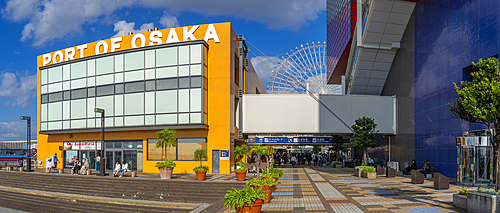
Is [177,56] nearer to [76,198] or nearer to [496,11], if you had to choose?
[76,198]

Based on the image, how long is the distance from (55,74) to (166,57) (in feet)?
46.3

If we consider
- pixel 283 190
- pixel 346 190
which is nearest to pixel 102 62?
pixel 283 190

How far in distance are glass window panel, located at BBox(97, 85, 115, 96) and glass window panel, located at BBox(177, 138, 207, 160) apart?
798cm

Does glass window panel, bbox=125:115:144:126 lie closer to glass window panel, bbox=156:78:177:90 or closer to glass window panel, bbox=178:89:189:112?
glass window panel, bbox=156:78:177:90

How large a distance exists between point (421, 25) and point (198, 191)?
2333 cm

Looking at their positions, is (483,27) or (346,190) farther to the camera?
(483,27)

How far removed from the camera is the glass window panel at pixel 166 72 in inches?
1164

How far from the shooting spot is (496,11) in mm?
19703

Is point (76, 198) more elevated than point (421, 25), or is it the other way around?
point (421, 25)

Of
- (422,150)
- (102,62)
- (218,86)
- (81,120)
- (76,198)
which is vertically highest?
(102,62)

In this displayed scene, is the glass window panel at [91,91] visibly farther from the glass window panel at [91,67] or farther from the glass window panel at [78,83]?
the glass window panel at [91,67]

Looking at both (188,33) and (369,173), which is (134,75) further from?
(369,173)

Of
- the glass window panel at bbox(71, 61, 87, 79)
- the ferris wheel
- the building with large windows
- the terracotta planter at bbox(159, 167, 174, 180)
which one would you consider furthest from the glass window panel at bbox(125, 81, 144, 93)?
the ferris wheel

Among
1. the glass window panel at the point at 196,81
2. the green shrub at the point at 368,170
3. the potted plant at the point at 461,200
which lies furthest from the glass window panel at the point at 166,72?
the potted plant at the point at 461,200
